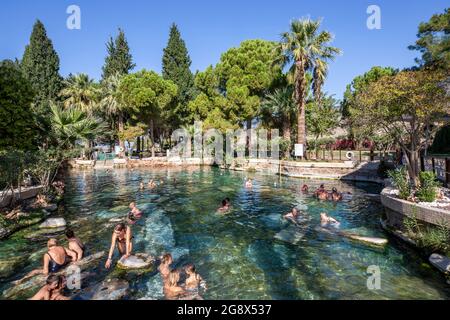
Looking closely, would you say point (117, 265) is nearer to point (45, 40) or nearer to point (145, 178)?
point (145, 178)

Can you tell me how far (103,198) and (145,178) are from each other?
11.8 metres

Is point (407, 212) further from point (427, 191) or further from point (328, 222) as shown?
point (328, 222)

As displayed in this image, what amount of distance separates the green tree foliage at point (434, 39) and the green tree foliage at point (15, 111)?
106 feet

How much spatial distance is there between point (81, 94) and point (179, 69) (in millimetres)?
18037

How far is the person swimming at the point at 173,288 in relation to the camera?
8.34 m

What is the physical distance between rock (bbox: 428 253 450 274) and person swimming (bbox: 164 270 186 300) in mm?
7600

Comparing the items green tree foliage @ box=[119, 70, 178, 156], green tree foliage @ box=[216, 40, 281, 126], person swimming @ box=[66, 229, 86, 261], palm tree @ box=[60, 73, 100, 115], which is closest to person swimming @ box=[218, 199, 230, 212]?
person swimming @ box=[66, 229, 86, 261]

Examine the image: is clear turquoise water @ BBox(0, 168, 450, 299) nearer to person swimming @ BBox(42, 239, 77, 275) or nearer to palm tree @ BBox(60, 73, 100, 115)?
person swimming @ BBox(42, 239, 77, 275)

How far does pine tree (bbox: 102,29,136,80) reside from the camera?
62344 millimetres

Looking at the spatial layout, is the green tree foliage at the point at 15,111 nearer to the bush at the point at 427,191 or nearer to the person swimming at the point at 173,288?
the person swimming at the point at 173,288

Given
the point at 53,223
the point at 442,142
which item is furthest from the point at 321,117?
the point at 53,223

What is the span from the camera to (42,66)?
2077 inches

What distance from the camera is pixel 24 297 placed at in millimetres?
8547

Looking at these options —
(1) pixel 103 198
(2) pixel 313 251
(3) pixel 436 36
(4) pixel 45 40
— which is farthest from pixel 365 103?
(4) pixel 45 40
